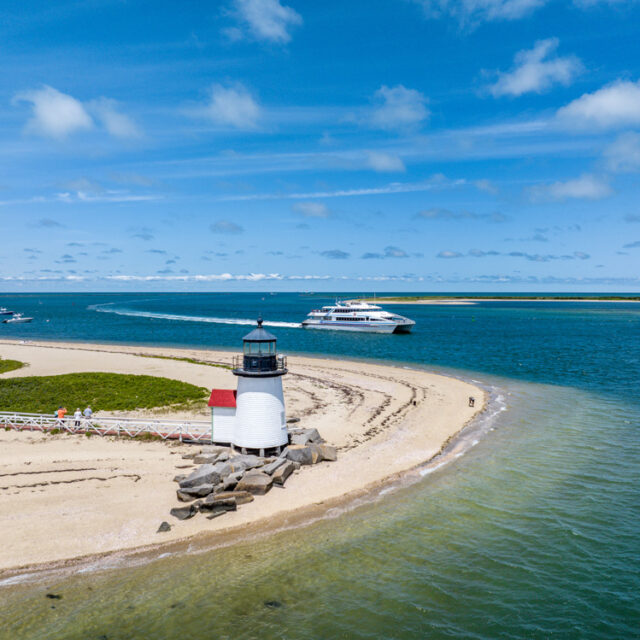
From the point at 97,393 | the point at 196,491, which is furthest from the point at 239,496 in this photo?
the point at 97,393

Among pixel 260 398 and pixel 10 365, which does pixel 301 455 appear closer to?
pixel 260 398

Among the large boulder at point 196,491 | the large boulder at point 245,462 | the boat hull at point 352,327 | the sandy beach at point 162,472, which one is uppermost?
the boat hull at point 352,327

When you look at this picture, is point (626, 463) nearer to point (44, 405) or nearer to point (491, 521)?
point (491, 521)

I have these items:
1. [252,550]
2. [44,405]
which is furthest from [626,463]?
[44,405]

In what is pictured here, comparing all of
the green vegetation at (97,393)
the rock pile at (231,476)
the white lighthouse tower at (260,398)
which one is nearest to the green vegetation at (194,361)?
the green vegetation at (97,393)

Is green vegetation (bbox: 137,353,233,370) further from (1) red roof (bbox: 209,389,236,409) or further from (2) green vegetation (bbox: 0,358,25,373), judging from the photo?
(1) red roof (bbox: 209,389,236,409)

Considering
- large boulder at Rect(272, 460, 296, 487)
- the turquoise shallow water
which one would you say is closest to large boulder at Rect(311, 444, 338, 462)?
large boulder at Rect(272, 460, 296, 487)

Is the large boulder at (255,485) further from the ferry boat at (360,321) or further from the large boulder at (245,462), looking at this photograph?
the ferry boat at (360,321)
